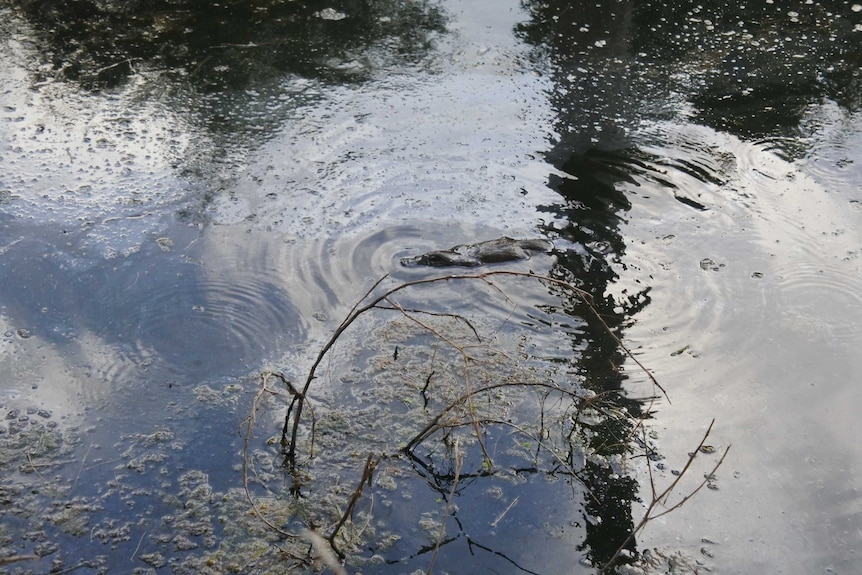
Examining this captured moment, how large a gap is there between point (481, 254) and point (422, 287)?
390 millimetres

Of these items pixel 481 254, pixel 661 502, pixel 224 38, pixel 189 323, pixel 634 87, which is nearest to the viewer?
pixel 661 502

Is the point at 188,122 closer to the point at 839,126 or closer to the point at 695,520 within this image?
the point at 695,520

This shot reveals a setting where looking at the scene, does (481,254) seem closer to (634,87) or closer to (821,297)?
(821,297)

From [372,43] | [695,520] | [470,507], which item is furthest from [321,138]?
[695,520]

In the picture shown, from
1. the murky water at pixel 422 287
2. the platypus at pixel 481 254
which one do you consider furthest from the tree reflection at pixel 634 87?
the platypus at pixel 481 254

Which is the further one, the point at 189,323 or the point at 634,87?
the point at 634,87

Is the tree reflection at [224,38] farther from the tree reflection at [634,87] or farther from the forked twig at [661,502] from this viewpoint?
the forked twig at [661,502]

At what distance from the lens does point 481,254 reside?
4629 millimetres

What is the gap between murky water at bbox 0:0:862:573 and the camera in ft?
10.8

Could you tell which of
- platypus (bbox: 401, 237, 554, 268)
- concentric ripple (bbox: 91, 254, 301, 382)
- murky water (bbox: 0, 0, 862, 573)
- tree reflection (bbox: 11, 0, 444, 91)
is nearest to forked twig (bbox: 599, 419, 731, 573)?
murky water (bbox: 0, 0, 862, 573)

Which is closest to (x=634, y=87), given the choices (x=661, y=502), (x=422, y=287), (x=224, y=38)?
(x=422, y=287)

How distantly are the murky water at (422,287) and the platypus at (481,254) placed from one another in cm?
7

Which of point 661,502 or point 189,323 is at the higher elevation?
point 189,323

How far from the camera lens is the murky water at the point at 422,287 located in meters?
3.29
